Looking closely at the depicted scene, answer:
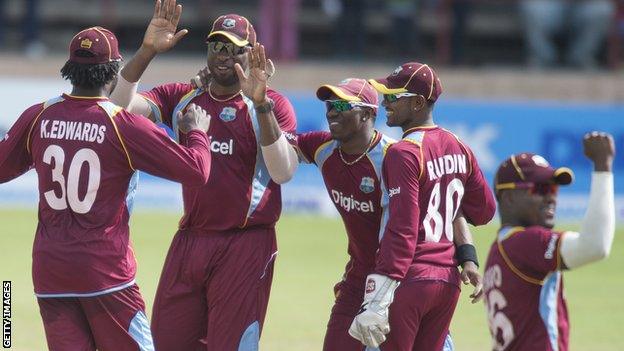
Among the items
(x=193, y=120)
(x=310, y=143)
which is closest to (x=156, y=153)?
(x=193, y=120)

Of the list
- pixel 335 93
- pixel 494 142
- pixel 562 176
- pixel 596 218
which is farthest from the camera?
pixel 494 142

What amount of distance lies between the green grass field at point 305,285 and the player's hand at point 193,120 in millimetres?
3567

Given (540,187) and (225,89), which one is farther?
(225,89)

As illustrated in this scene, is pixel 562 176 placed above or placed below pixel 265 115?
below

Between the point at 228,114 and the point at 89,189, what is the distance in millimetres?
1334

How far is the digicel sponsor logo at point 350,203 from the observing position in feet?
25.7

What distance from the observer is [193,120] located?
25.0 ft

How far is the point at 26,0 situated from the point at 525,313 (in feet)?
61.9

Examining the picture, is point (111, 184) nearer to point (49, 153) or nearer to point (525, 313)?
point (49, 153)

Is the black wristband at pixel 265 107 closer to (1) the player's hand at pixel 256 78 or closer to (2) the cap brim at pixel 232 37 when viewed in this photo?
(1) the player's hand at pixel 256 78

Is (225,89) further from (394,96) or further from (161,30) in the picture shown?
(394,96)

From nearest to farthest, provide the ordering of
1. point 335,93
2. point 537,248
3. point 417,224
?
point 537,248
point 417,224
point 335,93

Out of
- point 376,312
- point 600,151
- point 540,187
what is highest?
point 600,151

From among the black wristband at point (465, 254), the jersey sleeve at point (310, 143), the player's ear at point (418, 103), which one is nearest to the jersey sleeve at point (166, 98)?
the jersey sleeve at point (310, 143)
